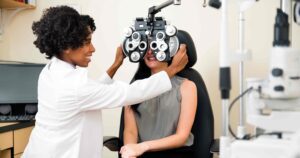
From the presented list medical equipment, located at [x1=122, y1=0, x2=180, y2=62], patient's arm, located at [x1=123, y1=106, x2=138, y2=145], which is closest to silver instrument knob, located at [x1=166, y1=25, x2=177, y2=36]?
medical equipment, located at [x1=122, y1=0, x2=180, y2=62]

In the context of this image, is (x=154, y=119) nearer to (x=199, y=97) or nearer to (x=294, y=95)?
(x=199, y=97)

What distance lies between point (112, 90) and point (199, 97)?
50 cm

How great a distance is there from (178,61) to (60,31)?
21.8 inches

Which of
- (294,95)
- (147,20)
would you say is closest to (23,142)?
Result: (147,20)

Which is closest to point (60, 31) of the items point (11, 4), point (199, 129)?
point (199, 129)

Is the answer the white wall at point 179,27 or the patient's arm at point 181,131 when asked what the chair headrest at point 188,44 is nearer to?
the patient's arm at point 181,131

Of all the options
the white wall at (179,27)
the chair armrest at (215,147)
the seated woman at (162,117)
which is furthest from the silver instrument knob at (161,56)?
the white wall at (179,27)

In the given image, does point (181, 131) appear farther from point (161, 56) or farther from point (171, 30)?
point (171, 30)

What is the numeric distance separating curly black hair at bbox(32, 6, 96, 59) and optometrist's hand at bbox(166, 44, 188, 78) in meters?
0.42

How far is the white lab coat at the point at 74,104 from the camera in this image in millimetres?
1504

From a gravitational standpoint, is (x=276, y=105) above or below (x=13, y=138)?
above

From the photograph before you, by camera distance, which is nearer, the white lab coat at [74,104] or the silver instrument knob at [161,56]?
the white lab coat at [74,104]

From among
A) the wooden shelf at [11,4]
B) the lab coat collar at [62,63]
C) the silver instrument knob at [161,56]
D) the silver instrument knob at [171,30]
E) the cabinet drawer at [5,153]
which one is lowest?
the cabinet drawer at [5,153]

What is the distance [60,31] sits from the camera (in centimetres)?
157
